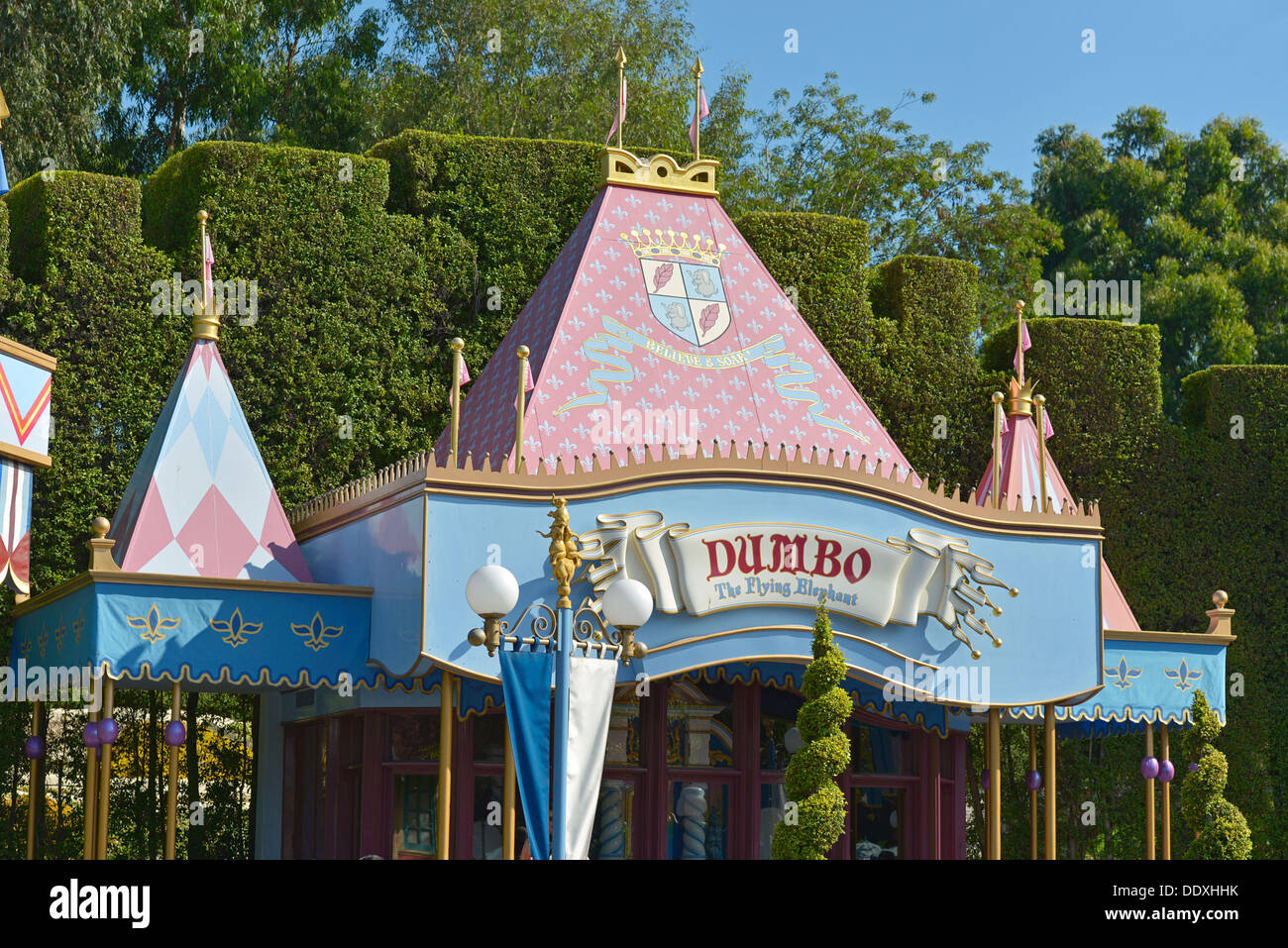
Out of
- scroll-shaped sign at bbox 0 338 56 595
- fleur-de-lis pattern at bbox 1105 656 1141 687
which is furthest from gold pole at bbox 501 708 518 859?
fleur-de-lis pattern at bbox 1105 656 1141 687

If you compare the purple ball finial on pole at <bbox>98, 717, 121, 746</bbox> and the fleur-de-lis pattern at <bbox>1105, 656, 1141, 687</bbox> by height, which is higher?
the fleur-de-lis pattern at <bbox>1105, 656, 1141, 687</bbox>

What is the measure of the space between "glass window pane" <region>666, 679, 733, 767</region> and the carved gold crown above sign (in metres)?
5.57

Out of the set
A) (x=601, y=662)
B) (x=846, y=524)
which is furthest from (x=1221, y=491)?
(x=601, y=662)

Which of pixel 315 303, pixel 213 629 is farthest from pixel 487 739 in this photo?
pixel 315 303

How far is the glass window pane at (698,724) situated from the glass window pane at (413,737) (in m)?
2.06

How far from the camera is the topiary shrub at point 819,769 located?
11102mm

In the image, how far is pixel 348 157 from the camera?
19.2m

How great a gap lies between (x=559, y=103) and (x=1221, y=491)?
48.2ft

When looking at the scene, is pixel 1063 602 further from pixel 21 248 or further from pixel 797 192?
pixel 797 192

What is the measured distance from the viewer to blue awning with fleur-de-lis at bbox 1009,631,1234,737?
15.0m

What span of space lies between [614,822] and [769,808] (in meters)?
1.47

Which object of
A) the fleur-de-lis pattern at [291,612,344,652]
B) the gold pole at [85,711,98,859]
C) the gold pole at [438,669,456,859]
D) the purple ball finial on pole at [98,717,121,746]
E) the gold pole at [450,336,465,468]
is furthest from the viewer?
the fleur-de-lis pattern at [291,612,344,652]

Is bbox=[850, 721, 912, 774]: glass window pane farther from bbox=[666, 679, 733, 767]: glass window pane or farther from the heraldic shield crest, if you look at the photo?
the heraldic shield crest

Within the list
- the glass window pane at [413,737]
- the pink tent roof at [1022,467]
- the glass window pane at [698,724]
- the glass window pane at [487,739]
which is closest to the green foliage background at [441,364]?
the pink tent roof at [1022,467]
